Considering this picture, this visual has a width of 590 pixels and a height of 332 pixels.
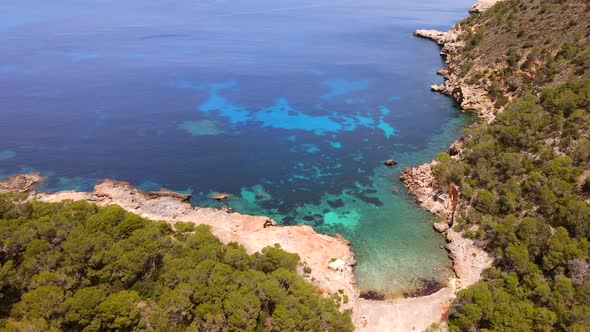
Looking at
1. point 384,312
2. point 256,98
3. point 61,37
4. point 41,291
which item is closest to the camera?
point 41,291

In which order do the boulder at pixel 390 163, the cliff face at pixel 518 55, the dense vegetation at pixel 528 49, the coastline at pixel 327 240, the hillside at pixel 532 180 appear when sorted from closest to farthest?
the hillside at pixel 532 180
the coastline at pixel 327 240
the boulder at pixel 390 163
the dense vegetation at pixel 528 49
the cliff face at pixel 518 55

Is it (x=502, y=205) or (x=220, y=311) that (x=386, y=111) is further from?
(x=220, y=311)

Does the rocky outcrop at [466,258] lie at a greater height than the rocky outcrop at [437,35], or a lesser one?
lesser

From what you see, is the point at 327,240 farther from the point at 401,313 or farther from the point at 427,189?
the point at 427,189

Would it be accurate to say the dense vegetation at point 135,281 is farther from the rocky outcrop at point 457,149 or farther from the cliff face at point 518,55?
the cliff face at point 518,55

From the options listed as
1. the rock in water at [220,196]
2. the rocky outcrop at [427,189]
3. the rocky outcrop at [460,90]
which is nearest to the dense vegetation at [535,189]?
the rocky outcrop at [427,189]

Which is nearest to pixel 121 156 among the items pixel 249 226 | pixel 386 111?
pixel 249 226

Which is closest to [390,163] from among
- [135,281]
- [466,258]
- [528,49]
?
[466,258]
